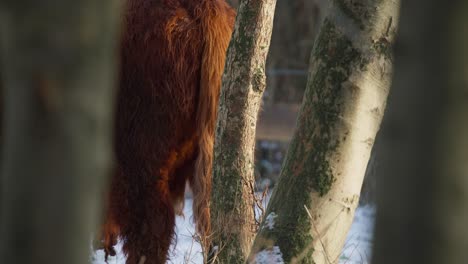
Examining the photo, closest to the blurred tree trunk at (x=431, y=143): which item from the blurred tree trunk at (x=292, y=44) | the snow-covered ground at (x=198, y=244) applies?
the snow-covered ground at (x=198, y=244)

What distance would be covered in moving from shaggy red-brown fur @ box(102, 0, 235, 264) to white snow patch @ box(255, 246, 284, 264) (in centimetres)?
167

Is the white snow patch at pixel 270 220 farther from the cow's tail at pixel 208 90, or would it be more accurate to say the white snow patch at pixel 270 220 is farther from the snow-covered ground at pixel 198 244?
the snow-covered ground at pixel 198 244

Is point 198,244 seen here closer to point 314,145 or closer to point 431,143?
point 314,145

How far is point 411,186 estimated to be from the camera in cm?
141

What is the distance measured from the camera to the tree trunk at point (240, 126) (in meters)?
3.93

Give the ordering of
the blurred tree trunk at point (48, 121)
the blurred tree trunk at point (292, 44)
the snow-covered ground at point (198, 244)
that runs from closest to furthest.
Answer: the blurred tree trunk at point (48, 121) < the snow-covered ground at point (198, 244) < the blurred tree trunk at point (292, 44)

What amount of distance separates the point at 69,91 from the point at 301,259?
1.86 metres

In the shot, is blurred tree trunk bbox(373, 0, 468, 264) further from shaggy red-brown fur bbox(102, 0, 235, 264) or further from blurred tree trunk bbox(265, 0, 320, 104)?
blurred tree trunk bbox(265, 0, 320, 104)

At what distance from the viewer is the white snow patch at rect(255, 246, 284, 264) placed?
2934mm

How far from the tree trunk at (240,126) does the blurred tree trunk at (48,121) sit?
8.58ft

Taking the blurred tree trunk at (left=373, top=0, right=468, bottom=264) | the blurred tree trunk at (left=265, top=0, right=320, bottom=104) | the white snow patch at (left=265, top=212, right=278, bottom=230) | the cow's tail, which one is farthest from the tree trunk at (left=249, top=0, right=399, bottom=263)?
the blurred tree trunk at (left=265, top=0, right=320, bottom=104)

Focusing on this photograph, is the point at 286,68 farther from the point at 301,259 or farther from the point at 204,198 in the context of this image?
the point at 301,259

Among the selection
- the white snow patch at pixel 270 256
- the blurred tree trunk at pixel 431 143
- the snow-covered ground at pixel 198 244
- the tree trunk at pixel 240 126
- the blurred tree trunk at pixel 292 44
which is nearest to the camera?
the blurred tree trunk at pixel 431 143

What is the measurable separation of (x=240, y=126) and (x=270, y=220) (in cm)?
100
